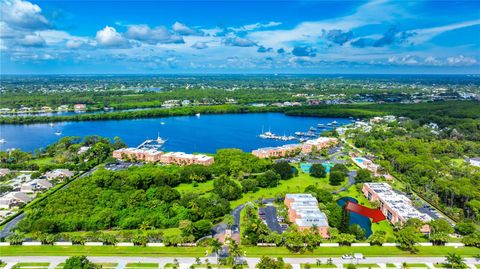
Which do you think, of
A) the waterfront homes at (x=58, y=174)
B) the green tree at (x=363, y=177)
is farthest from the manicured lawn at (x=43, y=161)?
the green tree at (x=363, y=177)

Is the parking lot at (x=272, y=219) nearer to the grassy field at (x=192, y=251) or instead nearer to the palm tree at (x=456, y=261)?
the grassy field at (x=192, y=251)

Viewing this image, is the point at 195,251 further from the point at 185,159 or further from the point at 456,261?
the point at 185,159

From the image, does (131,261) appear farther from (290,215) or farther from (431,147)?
(431,147)

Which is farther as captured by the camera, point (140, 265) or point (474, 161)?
point (474, 161)

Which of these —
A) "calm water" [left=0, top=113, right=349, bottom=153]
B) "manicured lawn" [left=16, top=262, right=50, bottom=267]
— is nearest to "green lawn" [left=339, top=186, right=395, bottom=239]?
"calm water" [left=0, top=113, right=349, bottom=153]

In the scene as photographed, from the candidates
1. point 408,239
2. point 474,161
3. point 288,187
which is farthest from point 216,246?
point 474,161

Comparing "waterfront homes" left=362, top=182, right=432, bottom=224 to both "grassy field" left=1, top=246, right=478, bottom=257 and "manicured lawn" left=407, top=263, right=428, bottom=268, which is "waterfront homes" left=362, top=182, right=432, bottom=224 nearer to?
"grassy field" left=1, top=246, right=478, bottom=257
